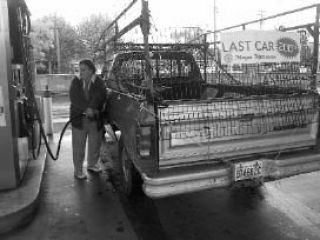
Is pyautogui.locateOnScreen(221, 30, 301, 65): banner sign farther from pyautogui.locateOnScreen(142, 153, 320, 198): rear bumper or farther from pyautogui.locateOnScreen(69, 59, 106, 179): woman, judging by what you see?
pyautogui.locateOnScreen(69, 59, 106, 179): woman

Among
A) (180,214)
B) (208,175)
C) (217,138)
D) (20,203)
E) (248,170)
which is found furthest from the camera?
(180,214)

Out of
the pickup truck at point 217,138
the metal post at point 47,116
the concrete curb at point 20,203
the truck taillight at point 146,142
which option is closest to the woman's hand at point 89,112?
the pickup truck at point 217,138

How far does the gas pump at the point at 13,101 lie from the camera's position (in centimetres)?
443

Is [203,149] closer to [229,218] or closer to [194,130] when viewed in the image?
[194,130]

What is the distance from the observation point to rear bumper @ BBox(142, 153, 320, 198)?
11.8ft

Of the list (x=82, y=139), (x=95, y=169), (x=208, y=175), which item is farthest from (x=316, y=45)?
(x=95, y=169)

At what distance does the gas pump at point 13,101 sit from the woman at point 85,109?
64 cm

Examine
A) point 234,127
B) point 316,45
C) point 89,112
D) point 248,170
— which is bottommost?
point 248,170

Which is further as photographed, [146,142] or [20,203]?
[20,203]

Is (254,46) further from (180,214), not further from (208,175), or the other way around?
(180,214)

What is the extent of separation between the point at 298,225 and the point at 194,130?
5.25 ft

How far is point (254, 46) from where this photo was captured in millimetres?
4438

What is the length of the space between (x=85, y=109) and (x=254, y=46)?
2.60 metres

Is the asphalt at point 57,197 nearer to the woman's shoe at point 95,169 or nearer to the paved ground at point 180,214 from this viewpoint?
the paved ground at point 180,214
